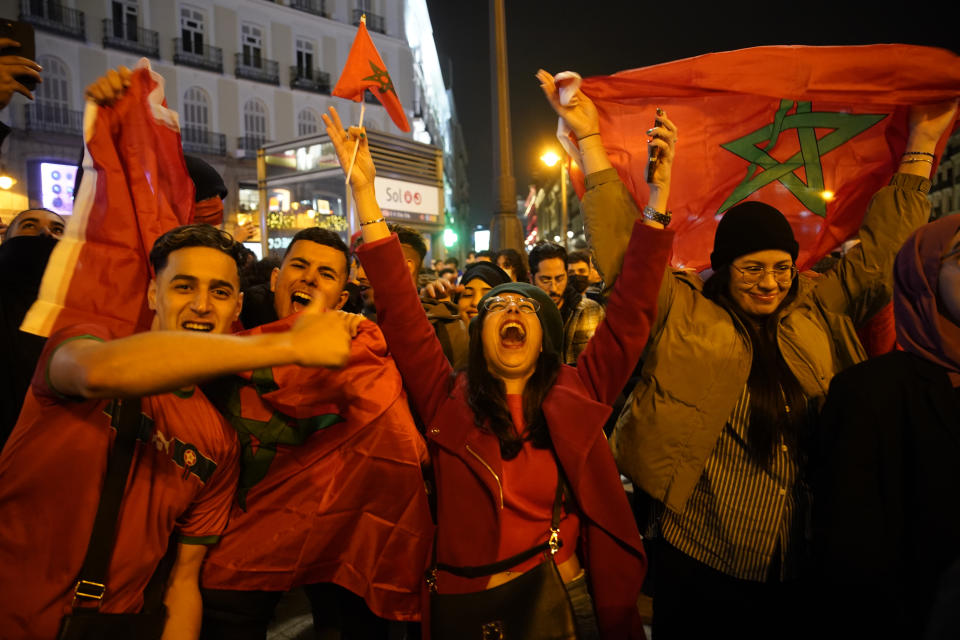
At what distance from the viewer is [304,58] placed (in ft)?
101

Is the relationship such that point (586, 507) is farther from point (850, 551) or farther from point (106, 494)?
point (106, 494)

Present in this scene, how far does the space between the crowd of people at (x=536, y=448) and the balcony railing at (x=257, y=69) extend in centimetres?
3064

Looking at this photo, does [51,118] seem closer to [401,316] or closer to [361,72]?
[361,72]

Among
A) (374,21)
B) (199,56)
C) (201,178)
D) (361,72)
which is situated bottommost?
(201,178)

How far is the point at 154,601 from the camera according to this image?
1.75m

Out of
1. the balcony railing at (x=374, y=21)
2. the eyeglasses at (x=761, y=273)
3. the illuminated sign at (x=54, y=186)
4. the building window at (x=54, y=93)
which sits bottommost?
the eyeglasses at (x=761, y=273)

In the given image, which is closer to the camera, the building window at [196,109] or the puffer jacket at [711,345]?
the puffer jacket at [711,345]

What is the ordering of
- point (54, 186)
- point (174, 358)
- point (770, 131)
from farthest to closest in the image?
point (54, 186) → point (770, 131) → point (174, 358)

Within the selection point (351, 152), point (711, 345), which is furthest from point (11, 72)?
point (711, 345)

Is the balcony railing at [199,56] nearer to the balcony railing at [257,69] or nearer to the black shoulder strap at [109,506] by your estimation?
the balcony railing at [257,69]

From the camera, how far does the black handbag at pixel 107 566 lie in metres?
1.49

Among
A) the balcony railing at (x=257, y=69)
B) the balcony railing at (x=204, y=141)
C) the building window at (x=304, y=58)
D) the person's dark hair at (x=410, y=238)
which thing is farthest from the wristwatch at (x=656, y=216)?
the building window at (x=304, y=58)

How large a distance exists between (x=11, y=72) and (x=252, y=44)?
32090mm

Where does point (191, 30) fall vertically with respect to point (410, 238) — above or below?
above
